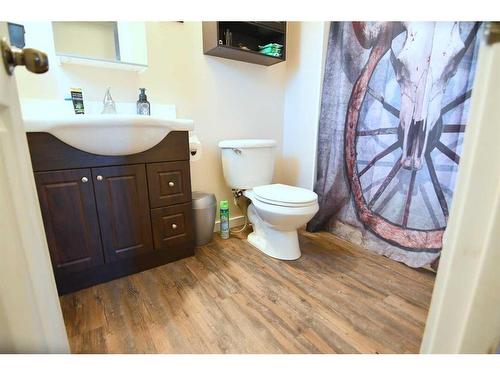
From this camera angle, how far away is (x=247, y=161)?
159 centimetres

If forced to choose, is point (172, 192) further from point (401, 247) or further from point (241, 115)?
point (401, 247)

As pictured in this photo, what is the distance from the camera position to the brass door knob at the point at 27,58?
1.26 feet

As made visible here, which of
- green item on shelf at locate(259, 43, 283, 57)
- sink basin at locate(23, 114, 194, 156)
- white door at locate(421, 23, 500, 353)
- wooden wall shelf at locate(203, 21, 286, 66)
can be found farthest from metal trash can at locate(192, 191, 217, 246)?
white door at locate(421, 23, 500, 353)

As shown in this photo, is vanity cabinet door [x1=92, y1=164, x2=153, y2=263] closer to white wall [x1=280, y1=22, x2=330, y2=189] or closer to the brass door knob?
the brass door knob

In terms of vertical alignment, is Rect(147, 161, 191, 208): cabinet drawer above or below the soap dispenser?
below

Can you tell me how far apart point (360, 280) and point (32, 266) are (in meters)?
1.30

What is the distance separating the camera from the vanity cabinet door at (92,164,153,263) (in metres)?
1.09

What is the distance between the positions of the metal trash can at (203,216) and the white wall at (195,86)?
0.74 feet

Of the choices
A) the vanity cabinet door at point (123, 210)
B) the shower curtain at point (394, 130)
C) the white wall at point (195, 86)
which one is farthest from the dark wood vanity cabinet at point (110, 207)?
the shower curtain at point (394, 130)

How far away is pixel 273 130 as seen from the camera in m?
1.99

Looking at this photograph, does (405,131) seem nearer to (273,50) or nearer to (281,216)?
(281,216)

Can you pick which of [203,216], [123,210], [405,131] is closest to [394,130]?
[405,131]
